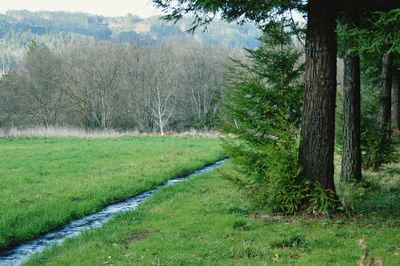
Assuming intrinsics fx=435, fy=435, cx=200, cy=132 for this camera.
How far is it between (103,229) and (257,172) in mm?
4074

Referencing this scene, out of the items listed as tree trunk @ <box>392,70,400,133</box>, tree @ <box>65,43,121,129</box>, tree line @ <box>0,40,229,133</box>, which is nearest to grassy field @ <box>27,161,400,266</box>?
tree trunk @ <box>392,70,400,133</box>

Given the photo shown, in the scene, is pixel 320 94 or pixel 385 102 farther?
pixel 385 102

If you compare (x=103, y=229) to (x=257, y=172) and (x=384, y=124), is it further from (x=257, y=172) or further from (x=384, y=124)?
(x=384, y=124)

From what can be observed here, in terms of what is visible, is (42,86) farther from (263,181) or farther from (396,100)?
(263,181)

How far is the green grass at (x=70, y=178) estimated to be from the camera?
11.6 meters

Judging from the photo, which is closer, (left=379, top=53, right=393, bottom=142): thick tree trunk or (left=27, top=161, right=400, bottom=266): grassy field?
(left=27, top=161, right=400, bottom=266): grassy field

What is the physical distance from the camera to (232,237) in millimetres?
8445

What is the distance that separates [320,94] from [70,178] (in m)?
11.5

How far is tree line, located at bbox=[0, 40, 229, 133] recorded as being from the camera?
175 feet

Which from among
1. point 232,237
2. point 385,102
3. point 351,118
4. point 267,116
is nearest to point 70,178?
point 267,116

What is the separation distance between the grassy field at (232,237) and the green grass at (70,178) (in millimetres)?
2098

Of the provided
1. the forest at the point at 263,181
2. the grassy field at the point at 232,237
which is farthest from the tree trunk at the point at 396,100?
the grassy field at the point at 232,237

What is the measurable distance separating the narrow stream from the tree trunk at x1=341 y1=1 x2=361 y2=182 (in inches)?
257

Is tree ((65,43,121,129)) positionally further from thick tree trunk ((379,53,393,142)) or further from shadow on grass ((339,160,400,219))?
shadow on grass ((339,160,400,219))
